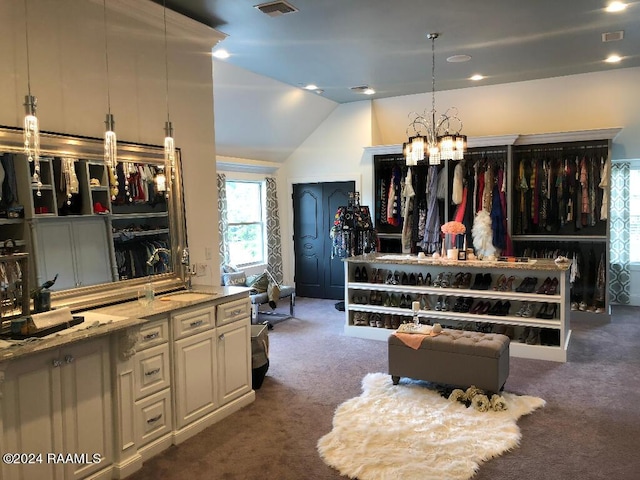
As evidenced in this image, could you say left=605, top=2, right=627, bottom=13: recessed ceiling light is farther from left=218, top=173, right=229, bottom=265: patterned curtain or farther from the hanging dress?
left=218, top=173, right=229, bottom=265: patterned curtain

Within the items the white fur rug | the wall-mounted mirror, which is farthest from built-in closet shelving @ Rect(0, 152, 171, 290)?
the white fur rug

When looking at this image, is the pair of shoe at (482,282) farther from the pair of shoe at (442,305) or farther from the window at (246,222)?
the window at (246,222)

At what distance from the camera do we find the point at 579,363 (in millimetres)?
4848

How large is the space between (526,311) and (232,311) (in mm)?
2982

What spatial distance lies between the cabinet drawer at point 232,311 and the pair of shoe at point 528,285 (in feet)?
9.24

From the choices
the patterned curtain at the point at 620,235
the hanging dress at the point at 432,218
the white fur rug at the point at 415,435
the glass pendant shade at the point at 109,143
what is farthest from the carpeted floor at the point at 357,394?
the hanging dress at the point at 432,218

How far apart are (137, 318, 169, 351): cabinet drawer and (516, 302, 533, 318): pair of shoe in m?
3.49

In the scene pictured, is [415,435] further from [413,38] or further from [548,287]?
[413,38]

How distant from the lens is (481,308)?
5.32m

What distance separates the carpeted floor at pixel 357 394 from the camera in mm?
2986

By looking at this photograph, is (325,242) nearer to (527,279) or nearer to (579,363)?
(527,279)

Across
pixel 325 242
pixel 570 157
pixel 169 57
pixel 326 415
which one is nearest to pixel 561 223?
pixel 570 157

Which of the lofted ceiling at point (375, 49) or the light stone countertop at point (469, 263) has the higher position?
the lofted ceiling at point (375, 49)

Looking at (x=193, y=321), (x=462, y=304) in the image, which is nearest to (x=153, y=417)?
(x=193, y=321)
